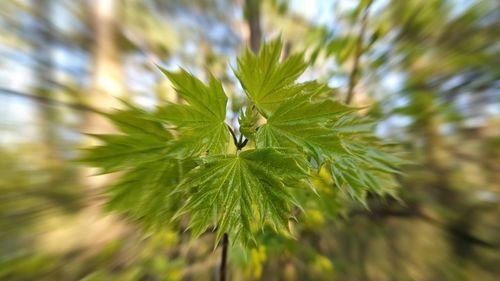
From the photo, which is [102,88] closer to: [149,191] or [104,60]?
[104,60]

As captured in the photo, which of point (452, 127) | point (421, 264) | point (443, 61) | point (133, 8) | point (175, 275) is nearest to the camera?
point (175, 275)

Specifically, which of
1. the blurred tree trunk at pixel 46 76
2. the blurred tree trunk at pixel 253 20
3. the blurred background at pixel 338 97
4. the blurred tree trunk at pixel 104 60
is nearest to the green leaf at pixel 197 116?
the blurred background at pixel 338 97

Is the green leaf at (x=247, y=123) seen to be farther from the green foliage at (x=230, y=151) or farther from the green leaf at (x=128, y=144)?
the green leaf at (x=128, y=144)

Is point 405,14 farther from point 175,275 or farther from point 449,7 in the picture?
point 175,275

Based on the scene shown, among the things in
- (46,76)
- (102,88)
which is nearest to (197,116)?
(102,88)

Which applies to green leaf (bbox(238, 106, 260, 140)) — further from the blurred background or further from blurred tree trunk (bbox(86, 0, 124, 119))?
blurred tree trunk (bbox(86, 0, 124, 119))

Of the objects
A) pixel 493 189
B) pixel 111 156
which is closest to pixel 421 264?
pixel 493 189

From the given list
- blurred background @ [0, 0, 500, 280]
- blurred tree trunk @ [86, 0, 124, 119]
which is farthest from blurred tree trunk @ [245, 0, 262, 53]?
blurred tree trunk @ [86, 0, 124, 119]
